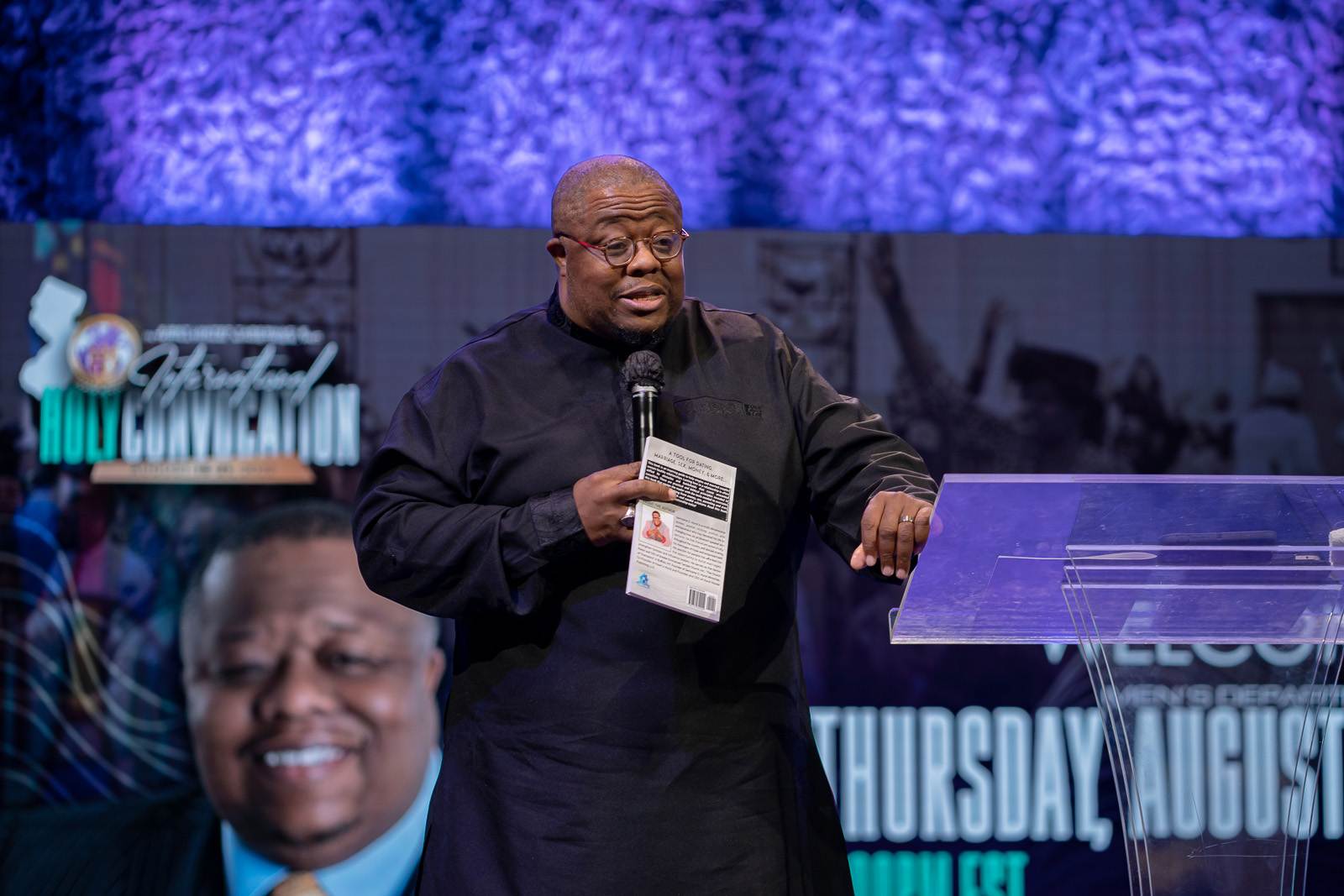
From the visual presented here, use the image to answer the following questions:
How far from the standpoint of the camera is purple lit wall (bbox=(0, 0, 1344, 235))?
3.98 meters

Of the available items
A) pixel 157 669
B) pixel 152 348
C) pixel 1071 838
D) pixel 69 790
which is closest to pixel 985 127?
pixel 1071 838

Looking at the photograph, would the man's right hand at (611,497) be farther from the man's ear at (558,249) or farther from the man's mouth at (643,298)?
the man's ear at (558,249)

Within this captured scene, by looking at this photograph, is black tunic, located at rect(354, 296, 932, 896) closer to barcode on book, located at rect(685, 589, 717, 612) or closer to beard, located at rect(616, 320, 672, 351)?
beard, located at rect(616, 320, 672, 351)

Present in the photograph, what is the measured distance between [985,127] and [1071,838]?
2.10 meters

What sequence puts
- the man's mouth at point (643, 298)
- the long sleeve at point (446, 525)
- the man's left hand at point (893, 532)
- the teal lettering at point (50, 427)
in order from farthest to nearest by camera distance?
the teal lettering at point (50, 427), the man's mouth at point (643, 298), the long sleeve at point (446, 525), the man's left hand at point (893, 532)

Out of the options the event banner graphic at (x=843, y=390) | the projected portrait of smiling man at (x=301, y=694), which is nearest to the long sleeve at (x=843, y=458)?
the event banner graphic at (x=843, y=390)

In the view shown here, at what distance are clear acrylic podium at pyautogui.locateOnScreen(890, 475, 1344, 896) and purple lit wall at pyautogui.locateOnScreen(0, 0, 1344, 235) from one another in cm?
266

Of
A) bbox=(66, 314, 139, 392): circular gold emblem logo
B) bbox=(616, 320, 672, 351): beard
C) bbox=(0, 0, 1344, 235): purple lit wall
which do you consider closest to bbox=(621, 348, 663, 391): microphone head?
bbox=(616, 320, 672, 351): beard

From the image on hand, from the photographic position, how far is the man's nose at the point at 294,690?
347 cm

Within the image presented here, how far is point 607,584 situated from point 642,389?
10.9 inches

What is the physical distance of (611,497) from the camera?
1606 millimetres

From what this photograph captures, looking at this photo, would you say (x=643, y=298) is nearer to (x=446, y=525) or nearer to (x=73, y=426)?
(x=446, y=525)

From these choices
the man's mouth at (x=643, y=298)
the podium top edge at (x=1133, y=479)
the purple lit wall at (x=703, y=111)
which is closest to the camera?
the podium top edge at (x=1133, y=479)

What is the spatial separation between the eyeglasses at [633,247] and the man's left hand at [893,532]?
0.49 m
